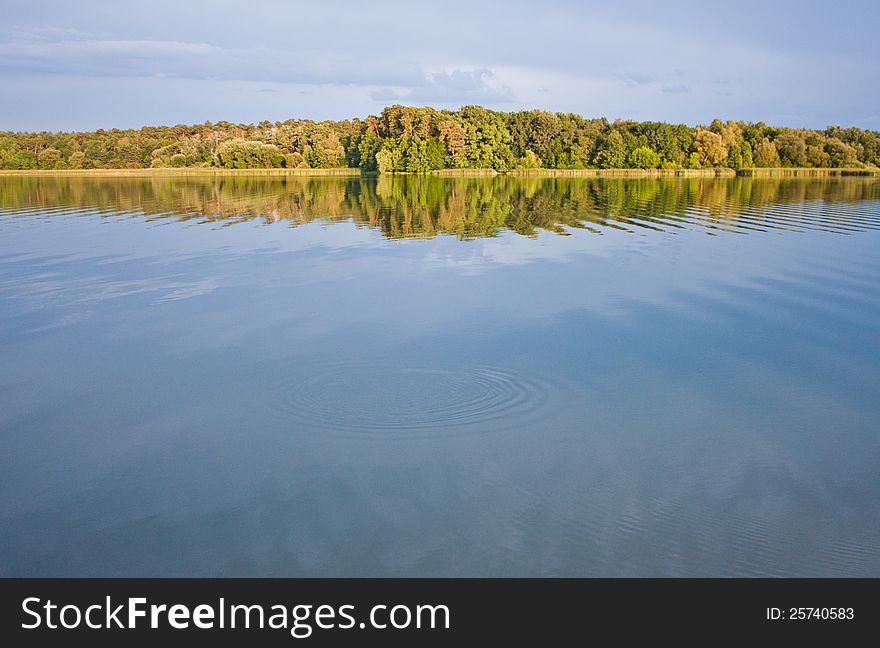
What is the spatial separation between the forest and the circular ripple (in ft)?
304

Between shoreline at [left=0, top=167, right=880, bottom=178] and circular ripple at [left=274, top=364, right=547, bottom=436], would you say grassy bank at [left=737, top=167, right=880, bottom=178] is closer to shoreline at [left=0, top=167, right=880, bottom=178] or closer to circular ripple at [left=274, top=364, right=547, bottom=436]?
shoreline at [left=0, top=167, right=880, bottom=178]

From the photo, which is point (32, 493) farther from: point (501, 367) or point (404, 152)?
point (404, 152)

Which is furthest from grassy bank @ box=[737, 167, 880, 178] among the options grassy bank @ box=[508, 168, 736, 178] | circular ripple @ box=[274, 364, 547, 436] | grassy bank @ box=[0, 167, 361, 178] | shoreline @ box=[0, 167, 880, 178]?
circular ripple @ box=[274, 364, 547, 436]

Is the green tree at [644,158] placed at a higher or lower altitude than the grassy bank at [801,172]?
higher

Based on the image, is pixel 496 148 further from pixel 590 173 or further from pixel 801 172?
pixel 801 172

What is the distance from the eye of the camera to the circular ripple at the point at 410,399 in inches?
253

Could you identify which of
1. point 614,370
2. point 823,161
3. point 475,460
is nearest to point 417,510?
point 475,460

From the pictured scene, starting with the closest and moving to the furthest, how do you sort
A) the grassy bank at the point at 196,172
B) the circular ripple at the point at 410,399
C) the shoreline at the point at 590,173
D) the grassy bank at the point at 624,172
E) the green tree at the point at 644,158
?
the circular ripple at the point at 410,399 → the shoreline at the point at 590,173 → the grassy bank at the point at 624,172 → the green tree at the point at 644,158 → the grassy bank at the point at 196,172

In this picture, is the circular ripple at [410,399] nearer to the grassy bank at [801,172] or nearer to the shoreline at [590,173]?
the shoreline at [590,173]

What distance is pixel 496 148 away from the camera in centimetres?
9950

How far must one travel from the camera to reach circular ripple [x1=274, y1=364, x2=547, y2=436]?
6.41 metres

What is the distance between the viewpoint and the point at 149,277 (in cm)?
1416

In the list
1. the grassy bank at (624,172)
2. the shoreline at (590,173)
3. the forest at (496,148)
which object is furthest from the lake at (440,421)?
the forest at (496,148)

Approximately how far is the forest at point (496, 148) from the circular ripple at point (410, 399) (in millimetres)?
92559
